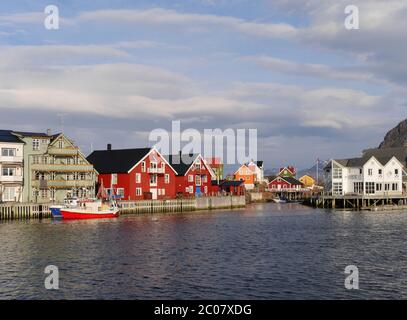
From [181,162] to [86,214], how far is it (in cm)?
3746

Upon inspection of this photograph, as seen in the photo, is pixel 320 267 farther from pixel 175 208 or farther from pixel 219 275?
pixel 175 208

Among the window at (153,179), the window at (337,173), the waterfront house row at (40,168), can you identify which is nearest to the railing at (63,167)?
the waterfront house row at (40,168)

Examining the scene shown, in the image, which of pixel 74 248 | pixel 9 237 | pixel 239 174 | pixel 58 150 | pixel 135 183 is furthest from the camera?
pixel 239 174

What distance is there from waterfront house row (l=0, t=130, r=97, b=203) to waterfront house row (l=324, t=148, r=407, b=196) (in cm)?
5021

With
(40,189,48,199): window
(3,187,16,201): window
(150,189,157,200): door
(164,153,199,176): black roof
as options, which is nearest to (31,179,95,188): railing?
(40,189,48,199): window

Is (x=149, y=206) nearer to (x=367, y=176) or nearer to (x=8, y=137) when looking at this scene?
(x=8, y=137)

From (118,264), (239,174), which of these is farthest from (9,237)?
(239,174)

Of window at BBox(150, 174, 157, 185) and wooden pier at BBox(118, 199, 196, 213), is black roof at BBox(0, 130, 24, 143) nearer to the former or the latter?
wooden pier at BBox(118, 199, 196, 213)

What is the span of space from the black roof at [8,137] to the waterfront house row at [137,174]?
15866mm

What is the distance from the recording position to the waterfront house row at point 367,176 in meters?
105

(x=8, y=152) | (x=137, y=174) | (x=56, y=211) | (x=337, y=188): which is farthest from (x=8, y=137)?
(x=337, y=188)

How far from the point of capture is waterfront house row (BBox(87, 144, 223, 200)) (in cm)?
8938

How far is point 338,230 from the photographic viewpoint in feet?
196
